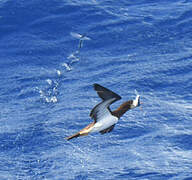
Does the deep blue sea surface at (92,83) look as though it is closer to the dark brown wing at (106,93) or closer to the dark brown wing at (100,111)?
the dark brown wing at (100,111)

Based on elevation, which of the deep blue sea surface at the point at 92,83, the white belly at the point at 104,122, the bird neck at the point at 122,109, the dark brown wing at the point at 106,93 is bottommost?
the deep blue sea surface at the point at 92,83

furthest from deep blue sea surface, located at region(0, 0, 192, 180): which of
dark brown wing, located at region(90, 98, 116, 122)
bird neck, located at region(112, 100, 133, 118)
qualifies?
dark brown wing, located at region(90, 98, 116, 122)

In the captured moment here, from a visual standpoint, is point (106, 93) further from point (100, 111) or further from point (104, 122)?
point (104, 122)

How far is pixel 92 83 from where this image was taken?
2764 cm

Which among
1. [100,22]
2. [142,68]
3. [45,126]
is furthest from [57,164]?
[100,22]

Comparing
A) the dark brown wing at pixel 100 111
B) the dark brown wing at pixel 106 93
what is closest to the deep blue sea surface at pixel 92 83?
the dark brown wing at pixel 100 111

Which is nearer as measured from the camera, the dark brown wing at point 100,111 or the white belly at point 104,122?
the dark brown wing at point 100,111

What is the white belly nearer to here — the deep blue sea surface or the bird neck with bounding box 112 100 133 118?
the bird neck with bounding box 112 100 133 118

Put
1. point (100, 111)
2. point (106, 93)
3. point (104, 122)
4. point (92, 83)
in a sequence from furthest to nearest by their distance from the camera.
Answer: point (92, 83) < point (104, 122) < point (100, 111) < point (106, 93)

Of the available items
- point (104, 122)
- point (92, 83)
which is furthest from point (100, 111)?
point (92, 83)

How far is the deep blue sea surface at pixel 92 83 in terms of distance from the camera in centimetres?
2258

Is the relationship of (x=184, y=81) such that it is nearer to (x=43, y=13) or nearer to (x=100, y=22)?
(x=100, y=22)

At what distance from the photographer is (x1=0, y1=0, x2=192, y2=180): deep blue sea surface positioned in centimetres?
2258

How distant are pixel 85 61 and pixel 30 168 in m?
9.28
